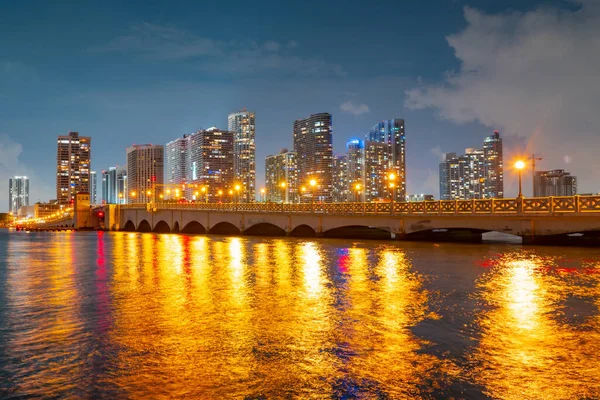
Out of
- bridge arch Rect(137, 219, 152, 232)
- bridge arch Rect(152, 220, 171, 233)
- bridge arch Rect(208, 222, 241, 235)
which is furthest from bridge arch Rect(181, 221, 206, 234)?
bridge arch Rect(137, 219, 152, 232)

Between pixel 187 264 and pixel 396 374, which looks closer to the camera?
pixel 396 374

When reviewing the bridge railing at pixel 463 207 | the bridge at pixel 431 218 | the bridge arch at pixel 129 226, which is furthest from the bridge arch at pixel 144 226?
the bridge railing at pixel 463 207

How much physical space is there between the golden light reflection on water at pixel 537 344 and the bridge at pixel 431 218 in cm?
2144

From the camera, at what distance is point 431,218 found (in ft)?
156

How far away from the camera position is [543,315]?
46.0 ft

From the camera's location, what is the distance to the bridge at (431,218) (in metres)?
39.0

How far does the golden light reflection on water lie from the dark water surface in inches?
1.6

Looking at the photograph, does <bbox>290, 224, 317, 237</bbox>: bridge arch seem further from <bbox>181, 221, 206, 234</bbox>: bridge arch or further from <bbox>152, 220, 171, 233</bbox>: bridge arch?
<bbox>152, 220, 171, 233</bbox>: bridge arch

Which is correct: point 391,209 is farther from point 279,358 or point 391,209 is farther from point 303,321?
point 279,358

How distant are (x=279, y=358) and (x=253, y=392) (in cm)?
196

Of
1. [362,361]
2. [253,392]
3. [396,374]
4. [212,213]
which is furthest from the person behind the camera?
[212,213]

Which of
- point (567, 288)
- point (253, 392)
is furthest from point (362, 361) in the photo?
point (567, 288)

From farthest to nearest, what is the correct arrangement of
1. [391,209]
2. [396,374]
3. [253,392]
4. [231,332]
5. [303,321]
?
[391,209] → [303,321] → [231,332] → [396,374] → [253,392]

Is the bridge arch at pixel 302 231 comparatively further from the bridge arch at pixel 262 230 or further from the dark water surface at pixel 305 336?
the dark water surface at pixel 305 336
